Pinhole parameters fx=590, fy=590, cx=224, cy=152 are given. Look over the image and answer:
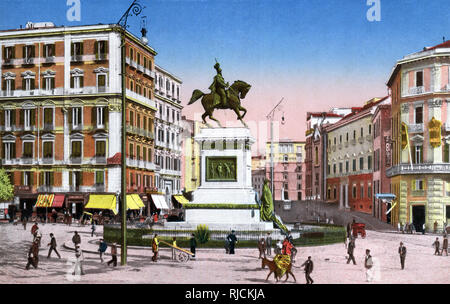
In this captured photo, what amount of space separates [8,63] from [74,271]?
55.0 ft

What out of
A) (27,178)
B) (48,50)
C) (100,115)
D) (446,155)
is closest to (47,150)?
(27,178)

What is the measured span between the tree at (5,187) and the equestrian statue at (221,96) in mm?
11052

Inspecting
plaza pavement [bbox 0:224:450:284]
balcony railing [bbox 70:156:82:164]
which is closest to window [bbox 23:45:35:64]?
balcony railing [bbox 70:156:82:164]

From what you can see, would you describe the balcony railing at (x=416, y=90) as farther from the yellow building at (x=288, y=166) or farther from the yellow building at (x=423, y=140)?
the yellow building at (x=288, y=166)

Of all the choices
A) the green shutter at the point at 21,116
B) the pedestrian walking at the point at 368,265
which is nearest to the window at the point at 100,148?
the green shutter at the point at 21,116

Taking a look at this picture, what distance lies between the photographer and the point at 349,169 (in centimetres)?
4194

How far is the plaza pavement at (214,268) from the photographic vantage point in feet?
66.3

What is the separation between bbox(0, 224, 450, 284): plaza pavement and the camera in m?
20.2

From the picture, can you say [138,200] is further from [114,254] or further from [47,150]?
[114,254]

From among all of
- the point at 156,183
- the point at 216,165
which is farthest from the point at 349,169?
the point at 156,183

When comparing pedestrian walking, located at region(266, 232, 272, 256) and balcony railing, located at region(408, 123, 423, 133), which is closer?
pedestrian walking, located at region(266, 232, 272, 256)

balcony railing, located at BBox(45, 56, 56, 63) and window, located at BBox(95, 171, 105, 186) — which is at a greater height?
balcony railing, located at BBox(45, 56, 56, 63)

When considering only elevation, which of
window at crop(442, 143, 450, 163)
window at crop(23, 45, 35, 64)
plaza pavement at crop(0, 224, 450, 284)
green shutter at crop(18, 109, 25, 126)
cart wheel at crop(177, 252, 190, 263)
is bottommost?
plaza pavement at crop(0, 224, 450, 284)

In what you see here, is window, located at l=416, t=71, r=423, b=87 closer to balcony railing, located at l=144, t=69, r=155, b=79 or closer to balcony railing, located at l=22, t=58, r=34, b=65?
balcony railing, located at l=144, t=69, r=155, b=79
